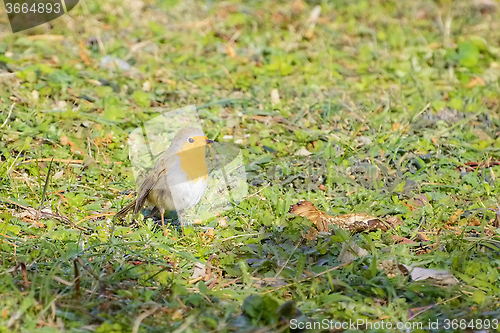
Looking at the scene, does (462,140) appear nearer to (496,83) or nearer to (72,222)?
(496,83)

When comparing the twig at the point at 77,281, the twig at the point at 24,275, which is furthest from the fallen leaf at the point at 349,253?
the twig at the point at 24,275

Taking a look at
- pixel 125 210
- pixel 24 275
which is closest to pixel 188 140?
pixel 125 210

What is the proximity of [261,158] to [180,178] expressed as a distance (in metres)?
1.02

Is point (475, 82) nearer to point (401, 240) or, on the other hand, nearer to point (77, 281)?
point (401, 240)

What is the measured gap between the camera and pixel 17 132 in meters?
5.05

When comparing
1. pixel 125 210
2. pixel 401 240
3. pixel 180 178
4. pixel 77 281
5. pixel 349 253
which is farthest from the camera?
pixel 180 178

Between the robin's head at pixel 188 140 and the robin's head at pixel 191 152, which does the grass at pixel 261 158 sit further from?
the robin's head at pixel 188 140

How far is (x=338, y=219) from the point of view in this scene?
166 inches

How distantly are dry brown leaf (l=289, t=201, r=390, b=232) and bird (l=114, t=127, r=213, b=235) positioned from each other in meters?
0.78

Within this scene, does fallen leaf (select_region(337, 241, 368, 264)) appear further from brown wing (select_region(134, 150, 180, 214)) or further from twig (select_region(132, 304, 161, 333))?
brown wing (select_region(134, 150, 180, 214))

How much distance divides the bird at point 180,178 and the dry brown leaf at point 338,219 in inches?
30.7

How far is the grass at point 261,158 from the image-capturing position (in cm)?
311

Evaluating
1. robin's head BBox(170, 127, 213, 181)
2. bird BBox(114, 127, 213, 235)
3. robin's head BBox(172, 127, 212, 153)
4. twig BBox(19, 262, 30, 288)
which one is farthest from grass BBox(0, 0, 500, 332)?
robin's head BBox(172, 127, 212, 153)

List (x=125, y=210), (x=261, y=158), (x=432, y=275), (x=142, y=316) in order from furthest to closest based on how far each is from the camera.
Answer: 1. (x=261, y=158)
2. (x=125, y=210)
3. (x=432, y=275)
4. (x=142, y=316)
